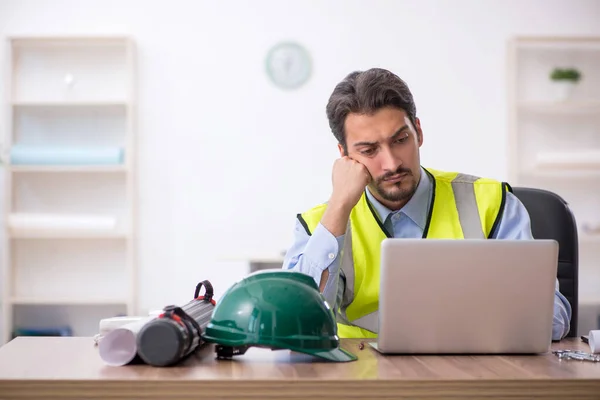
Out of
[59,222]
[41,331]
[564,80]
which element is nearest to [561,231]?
[564,80]

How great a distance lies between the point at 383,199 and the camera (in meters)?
1.93

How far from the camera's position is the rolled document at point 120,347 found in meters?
1.25

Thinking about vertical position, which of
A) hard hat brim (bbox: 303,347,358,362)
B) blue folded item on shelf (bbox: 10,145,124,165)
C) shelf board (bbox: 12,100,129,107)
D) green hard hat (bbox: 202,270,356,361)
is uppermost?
shelf board (bbox: 12,100,129,107)

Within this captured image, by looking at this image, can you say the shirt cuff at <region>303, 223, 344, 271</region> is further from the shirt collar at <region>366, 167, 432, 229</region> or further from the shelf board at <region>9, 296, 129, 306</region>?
the shelf board at <region>9, 296, 129, 306</region>

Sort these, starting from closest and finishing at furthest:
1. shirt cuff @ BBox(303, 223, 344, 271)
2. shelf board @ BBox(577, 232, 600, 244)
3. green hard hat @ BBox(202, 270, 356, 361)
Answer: green hard hat @ BBox(202, 270, 356, 361)
shirt cuff @ BBox(303, 223, 344, 271)
shelf board @ BBox(577, 232, 600, 244)

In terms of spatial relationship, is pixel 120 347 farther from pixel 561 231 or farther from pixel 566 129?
pixel 566 129

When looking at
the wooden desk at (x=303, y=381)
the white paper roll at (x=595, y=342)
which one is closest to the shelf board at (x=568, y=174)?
the white paper roll at (x=595, y=342)

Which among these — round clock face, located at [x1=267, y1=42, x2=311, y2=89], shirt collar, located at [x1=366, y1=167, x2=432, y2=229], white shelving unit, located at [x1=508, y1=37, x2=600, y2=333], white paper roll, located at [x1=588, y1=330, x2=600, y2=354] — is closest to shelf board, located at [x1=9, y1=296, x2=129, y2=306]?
round clock face, located at [x1=267, y1=42, x2=311, y2=89]

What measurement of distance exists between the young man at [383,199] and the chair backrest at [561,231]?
0.47ft

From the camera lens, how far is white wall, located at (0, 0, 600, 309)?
14.6 feet

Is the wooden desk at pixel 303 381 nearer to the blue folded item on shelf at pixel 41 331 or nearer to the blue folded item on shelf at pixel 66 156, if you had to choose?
the blue folded item on shelf at pixel 66 156

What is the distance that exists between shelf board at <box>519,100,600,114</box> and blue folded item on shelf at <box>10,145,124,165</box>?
223 centimetres

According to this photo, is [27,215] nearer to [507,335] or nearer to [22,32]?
[22,32]

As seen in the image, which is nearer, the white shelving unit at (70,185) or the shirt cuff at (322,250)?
the shirt cuff at (322,250)
